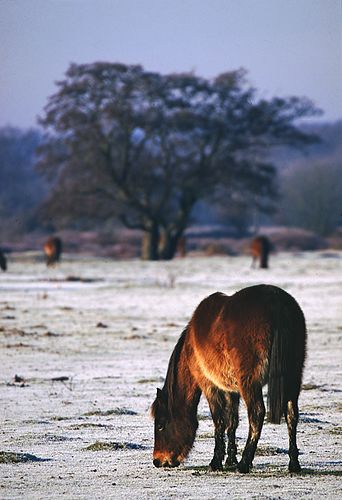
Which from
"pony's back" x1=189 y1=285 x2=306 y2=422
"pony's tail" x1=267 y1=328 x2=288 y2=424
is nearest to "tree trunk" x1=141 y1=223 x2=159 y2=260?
"pony's back" x1=189 y1=285 x2=306 y2=422

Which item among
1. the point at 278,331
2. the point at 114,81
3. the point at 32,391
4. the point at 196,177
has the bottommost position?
the point at 32,391

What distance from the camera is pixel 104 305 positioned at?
24.0 metres

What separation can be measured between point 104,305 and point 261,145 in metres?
29.4

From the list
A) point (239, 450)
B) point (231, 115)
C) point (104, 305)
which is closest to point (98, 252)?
point (231, 115)

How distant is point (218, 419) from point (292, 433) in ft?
2.09

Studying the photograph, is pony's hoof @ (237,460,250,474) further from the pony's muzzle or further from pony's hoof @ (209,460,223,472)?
the pony's muzzle

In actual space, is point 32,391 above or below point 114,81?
below

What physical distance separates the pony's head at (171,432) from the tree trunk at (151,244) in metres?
40.8

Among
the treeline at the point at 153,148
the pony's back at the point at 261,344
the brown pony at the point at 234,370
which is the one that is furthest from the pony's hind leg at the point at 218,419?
the treeline at the point at 153,148

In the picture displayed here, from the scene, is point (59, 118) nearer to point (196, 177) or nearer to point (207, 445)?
point (196, 177)

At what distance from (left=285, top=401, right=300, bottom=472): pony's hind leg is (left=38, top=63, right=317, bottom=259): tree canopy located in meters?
41.1

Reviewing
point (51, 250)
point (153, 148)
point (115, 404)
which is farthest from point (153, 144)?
point (115, 404)

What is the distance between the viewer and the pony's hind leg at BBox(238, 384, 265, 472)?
712 cm

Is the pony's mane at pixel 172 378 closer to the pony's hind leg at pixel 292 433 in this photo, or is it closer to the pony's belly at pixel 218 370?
the pony's belly at pixel 218 370
